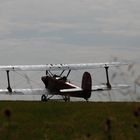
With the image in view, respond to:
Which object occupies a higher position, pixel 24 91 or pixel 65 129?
pixel 65 129

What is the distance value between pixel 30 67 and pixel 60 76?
3.04 meters

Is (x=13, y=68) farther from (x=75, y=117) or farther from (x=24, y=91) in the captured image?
(x=75, y=117)

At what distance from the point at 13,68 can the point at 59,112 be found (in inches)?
1073

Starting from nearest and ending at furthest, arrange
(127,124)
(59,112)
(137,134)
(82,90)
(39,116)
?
(137,134), (127,124), (39,116), (59,112), (82,90)

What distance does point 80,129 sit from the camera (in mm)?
7387

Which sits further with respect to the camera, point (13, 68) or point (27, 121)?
point (13, 68)

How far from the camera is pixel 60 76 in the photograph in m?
39.1

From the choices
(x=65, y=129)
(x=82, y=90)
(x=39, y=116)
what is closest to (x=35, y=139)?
(x=65, y=129)

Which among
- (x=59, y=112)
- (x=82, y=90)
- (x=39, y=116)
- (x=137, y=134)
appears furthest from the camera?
(x=82, y=90)

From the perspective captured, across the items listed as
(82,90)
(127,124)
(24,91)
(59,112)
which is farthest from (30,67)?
(127,124)

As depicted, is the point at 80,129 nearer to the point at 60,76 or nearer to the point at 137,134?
the point at 137,134

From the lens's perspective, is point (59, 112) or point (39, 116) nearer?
point (39, 116)

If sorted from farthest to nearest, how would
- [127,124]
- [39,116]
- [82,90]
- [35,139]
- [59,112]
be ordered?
[82,90], [59,112], [39,116], [127,124], [35,139]

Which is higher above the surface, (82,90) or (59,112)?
(59,112)
